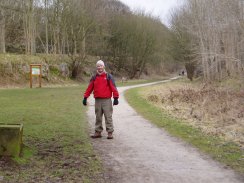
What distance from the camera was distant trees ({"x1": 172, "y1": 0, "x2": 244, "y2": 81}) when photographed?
26578 millimetres

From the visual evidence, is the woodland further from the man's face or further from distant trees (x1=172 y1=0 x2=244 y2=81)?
the man's face

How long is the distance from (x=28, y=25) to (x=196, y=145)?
32.0 meters

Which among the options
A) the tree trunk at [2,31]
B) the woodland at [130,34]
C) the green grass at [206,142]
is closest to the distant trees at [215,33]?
the woodland at [130,34]

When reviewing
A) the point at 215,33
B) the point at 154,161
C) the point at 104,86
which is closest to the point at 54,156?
the point at 154,161

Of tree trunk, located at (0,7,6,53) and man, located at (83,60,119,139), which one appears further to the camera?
tree trunk, located at (0,7,6,53)

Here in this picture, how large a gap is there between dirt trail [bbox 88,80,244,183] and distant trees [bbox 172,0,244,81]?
17.2 m

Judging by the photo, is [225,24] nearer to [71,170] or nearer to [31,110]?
[31,110]

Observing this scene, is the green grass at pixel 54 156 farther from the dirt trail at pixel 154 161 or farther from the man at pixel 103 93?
the man at pixel 103 93

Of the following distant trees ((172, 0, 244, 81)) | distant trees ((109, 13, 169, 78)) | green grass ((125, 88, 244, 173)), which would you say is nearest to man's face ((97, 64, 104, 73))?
green grass ((125, 88, 244, 173))

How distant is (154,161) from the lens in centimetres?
655

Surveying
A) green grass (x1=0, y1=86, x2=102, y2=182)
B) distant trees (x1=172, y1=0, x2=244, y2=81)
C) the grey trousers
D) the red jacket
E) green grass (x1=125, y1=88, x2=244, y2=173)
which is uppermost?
distant trees (x1=172, y1=0, x2=244, y2=81)

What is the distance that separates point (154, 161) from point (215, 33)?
3104 centimetres

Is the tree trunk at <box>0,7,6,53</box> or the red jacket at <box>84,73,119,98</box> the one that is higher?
the tree trunk at <box>0,7,6,53</box>

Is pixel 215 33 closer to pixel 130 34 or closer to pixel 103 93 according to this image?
pixel 130 34
